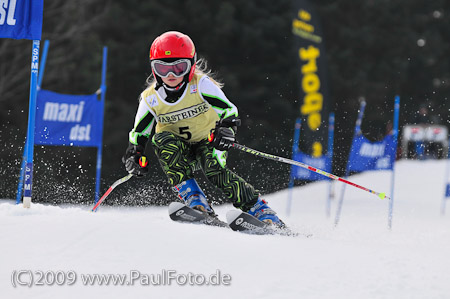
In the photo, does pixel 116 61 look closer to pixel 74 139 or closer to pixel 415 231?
pixel 74 139

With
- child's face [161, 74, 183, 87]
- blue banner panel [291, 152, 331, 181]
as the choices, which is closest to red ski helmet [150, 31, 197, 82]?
child's face [161, 74, 183, 87]

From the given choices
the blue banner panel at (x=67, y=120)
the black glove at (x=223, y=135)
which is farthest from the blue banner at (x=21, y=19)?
the blue banner panel at (x=67, y=120)

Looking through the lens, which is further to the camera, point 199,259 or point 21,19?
point 21,19

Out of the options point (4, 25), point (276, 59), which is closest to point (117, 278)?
point (4, 25)

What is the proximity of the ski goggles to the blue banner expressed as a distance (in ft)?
3.16

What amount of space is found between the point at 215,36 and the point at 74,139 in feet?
42.3

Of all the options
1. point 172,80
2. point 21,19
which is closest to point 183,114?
point 172,80

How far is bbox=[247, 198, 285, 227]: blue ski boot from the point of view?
4.93 metres

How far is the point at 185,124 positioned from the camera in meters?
4.94

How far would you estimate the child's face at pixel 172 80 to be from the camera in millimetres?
4758

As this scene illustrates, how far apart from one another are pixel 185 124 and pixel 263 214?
3.02 ft
